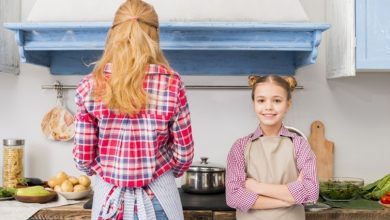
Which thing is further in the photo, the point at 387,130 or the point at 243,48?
the point at 387,130

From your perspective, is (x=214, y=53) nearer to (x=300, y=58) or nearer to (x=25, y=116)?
(x=300, y=58)

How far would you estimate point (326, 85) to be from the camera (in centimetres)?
245

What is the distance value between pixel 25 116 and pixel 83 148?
120 centimetres

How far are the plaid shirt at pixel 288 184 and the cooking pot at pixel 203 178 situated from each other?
41 centimetres

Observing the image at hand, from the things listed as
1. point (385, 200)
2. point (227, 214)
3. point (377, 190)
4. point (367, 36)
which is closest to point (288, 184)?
point (227, 214)

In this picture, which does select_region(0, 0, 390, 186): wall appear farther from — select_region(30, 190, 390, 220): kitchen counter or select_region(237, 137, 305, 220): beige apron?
select_region(237, 137, 305, 220): beige apron

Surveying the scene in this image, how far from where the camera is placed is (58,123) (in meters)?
2.43

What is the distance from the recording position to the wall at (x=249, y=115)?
2445 millimetres

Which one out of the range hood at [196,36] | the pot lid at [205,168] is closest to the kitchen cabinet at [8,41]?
the range hood at [196,36]

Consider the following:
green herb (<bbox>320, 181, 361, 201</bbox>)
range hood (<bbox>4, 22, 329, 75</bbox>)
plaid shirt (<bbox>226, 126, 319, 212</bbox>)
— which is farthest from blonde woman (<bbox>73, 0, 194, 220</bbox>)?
green herb (<bbox>320, 181, 361, 201</bbox>)

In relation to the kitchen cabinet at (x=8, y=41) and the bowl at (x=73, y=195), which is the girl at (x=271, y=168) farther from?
the kitchen cabinet at (x=8, y=41)

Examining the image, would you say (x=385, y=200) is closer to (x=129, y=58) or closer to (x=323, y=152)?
(x=323, y=152)

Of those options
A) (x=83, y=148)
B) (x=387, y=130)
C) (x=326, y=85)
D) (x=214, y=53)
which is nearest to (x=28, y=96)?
(x=214, y=53)

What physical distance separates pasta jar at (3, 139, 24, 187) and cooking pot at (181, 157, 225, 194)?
2.85 ft
